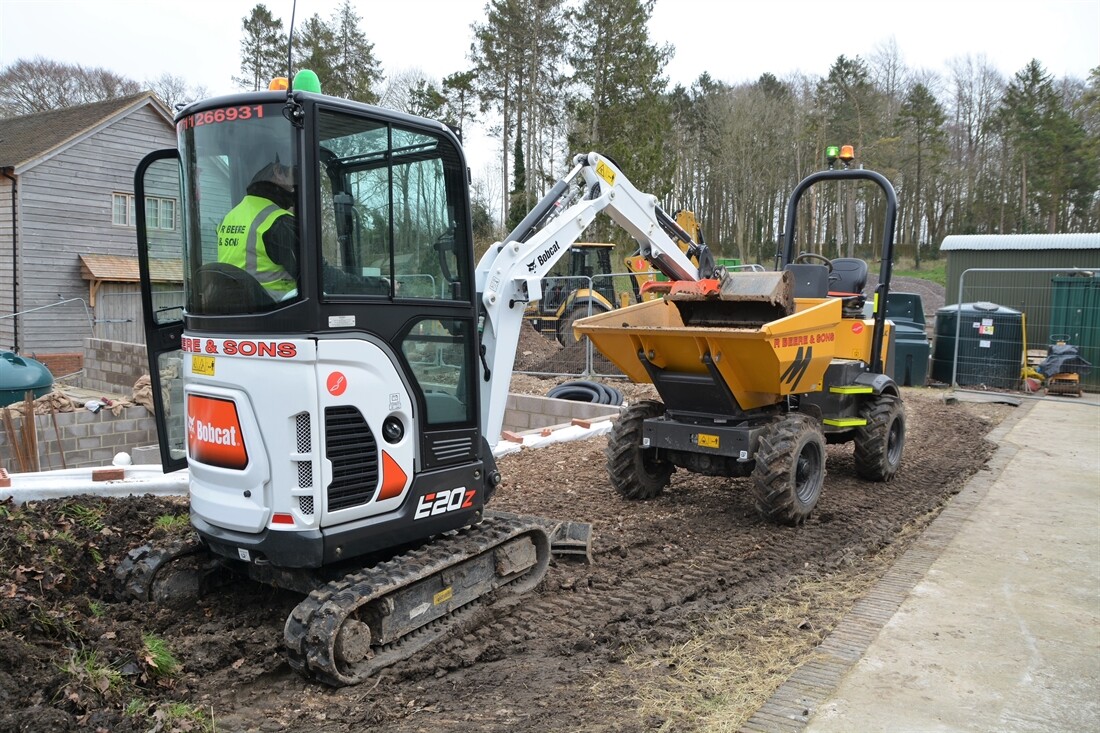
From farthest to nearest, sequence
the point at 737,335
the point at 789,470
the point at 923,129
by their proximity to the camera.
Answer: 1. the point at 923,129
2. the point at 789,470
3. the point at 737,335

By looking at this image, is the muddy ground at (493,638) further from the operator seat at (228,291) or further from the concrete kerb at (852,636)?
the operator seat at (228,291)

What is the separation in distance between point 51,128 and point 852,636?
25952 millimetres

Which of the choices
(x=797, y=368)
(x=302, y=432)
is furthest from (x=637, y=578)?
(x=302, y=432)

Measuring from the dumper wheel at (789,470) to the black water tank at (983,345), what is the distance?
10.1m

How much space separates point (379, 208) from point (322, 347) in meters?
0.78

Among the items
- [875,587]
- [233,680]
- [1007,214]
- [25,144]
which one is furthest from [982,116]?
[233,680]

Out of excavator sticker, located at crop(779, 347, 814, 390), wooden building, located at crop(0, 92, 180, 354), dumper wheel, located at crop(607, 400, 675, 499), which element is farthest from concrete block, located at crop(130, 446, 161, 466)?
wooden building, located at crop(0, 92, 180, 354)

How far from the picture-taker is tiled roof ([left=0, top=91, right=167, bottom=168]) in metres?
21.5

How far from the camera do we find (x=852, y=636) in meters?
4.55

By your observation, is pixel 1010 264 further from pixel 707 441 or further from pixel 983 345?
pixel 707 441

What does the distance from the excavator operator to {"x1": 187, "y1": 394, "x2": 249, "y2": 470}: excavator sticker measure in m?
0.63

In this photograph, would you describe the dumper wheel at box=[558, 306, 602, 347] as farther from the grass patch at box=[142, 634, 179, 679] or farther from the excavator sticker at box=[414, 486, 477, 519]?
the grass patch at box=[142, 634, 179, 679]

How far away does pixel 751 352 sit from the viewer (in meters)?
6.12

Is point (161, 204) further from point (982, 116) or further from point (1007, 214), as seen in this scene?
point (982, 116)
